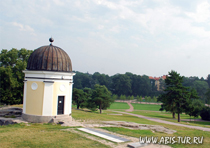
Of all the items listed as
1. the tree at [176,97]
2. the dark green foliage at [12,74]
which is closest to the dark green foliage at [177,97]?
the tree at [176,97]

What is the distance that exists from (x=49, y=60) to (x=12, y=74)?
1946 cm

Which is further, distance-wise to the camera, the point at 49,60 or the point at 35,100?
the point at 49,60

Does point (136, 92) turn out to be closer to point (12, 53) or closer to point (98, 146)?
point (12, 53)

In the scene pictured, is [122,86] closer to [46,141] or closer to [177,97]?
[177,97]

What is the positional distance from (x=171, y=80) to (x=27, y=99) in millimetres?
27268

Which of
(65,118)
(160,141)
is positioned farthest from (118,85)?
(160,141)

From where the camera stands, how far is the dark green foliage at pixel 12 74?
34188mm

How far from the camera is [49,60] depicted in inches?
751

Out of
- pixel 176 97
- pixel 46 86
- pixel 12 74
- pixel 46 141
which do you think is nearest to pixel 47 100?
pixel 46 86

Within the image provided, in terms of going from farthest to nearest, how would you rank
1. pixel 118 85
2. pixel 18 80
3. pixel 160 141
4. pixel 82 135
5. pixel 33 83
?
pixel 118 85 → pixel 18 80 → pixel 33 83 → pixel 82 135 → pixel 160 141

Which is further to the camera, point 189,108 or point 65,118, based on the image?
point 189,108

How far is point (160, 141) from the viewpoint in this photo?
38.7 feet

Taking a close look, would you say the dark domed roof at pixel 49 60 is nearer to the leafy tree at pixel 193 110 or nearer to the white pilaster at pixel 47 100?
the white pilaster at pixel 47 100

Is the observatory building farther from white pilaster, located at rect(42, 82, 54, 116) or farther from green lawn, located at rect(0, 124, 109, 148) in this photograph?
green lawn, located at rect(0, 124, 109, 148)
